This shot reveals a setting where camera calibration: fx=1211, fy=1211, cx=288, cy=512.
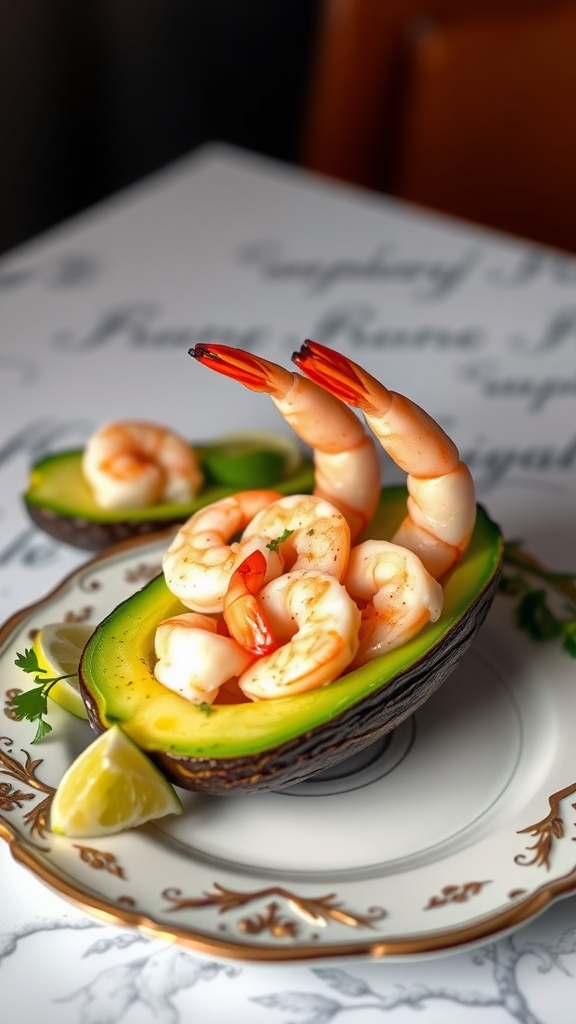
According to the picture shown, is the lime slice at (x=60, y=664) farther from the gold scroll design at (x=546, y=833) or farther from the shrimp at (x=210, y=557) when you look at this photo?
the gold scroll design at (x=546, y=833)

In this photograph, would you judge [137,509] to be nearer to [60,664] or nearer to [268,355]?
[60,664]

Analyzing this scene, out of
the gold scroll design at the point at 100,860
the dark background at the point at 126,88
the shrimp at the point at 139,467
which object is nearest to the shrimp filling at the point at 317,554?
the gold scroll design at the point at 100,860

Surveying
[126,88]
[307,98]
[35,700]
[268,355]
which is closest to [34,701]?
[35,700]

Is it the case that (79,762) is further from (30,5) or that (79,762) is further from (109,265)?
(30,5)

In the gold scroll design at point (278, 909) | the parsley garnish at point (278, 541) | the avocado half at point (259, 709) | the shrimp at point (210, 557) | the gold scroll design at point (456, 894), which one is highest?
the parsley garnish at point (278, 541)

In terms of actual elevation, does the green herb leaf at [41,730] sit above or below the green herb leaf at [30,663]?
below

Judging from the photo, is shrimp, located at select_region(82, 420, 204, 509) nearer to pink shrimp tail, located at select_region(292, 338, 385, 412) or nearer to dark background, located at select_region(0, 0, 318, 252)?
pink shrimp tail, located at select_region(292, 338, 385, 412)
